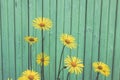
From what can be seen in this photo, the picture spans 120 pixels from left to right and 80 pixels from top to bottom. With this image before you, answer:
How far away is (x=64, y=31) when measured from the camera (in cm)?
269

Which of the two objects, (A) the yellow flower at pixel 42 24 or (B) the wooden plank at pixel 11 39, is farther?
(B) the wooden plank at pixel 11 39

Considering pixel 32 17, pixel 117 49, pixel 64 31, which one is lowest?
pixel 117 49

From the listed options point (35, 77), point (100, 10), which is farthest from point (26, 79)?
point (100, 10)

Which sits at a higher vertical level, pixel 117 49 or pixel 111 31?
pixel 111 31

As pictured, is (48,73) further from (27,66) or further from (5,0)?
(5,0)

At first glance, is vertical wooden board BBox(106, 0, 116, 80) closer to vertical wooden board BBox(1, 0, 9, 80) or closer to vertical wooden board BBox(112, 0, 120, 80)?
vertical wooden board BBox(112, 0, 120, 80)

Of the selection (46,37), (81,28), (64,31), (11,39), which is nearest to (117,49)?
(81,28)

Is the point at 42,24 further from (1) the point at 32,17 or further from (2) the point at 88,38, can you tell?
(2) the point at 88,38

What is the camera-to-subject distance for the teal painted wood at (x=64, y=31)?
8.64 feet

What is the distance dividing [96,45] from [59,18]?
348 mm

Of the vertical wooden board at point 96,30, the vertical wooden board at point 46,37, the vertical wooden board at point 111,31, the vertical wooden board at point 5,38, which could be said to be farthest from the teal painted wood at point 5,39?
the vertical wooden board at point 111,31

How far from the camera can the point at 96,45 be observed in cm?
269

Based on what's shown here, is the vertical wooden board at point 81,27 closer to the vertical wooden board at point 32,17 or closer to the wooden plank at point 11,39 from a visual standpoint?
the vertical wooden board at point 32,17

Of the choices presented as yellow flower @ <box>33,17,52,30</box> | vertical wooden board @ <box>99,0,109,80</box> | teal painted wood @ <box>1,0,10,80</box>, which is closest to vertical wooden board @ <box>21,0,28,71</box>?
teal painted wood @ <box>1,0,10,80</box>
